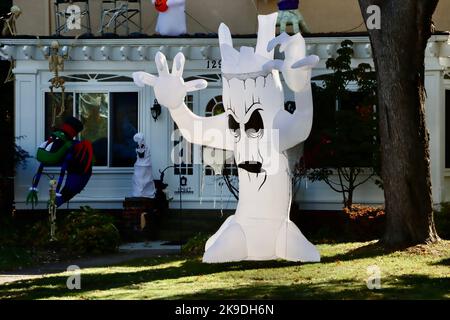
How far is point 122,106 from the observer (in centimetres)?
1938

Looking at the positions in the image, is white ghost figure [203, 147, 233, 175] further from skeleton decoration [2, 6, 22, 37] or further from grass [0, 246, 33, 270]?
skeleton decoration [2, 6, 22, 37]

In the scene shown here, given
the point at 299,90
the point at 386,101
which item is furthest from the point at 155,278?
the point at 386,101

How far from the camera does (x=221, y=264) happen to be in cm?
1218

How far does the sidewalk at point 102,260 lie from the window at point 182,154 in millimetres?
2024

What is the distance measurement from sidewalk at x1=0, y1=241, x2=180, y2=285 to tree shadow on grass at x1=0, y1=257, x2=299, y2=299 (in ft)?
2.72

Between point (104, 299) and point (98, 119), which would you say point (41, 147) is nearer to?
point (98, 119)

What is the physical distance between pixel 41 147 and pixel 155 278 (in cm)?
734

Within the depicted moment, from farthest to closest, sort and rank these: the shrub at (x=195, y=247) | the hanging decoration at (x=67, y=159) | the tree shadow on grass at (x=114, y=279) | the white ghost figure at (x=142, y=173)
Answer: the white ghost figure at (x=142, y=173), the hanging decoration at (x=67, y=159), the shrub at (x=195, y=247), the tree shadow on grass at (x=114, y=279)

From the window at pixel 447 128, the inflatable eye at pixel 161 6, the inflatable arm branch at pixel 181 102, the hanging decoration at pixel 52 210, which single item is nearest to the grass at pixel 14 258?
the hanging decoration at pixel 52 210

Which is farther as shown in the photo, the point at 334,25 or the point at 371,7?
the point at 334,25

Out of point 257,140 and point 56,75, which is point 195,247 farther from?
point 56,75

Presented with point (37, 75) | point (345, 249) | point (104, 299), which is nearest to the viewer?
point (104, 299)

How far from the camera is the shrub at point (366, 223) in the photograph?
16364mm

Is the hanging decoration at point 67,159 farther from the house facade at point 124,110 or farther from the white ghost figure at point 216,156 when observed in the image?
the white ghost figure at point 216,156
